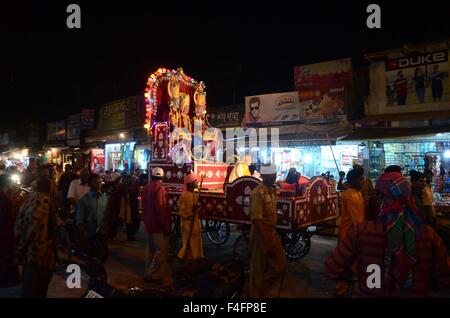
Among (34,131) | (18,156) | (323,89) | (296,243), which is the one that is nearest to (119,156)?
(323,89)

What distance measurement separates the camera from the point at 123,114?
2327 centimetres

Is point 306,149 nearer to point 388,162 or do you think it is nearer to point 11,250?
point 388,162

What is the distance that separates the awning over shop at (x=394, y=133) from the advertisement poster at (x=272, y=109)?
12.5 feet

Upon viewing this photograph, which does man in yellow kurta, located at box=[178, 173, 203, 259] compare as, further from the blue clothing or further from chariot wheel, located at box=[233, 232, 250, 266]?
the blue clothing

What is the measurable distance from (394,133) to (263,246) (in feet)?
26.1

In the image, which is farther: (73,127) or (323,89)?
(73,127)

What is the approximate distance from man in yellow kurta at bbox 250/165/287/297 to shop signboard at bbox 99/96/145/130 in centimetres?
A: 1714

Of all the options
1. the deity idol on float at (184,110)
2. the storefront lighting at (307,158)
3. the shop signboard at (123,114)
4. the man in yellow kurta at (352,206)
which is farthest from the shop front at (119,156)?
the man in yellow kurta at (352,206)

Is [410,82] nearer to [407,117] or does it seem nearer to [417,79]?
[417,79]

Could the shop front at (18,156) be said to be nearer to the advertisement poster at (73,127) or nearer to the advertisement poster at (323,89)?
the advertisement poster at (73,127)

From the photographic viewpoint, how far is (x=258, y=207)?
5055 mm

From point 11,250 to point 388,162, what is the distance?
37.5 ft
